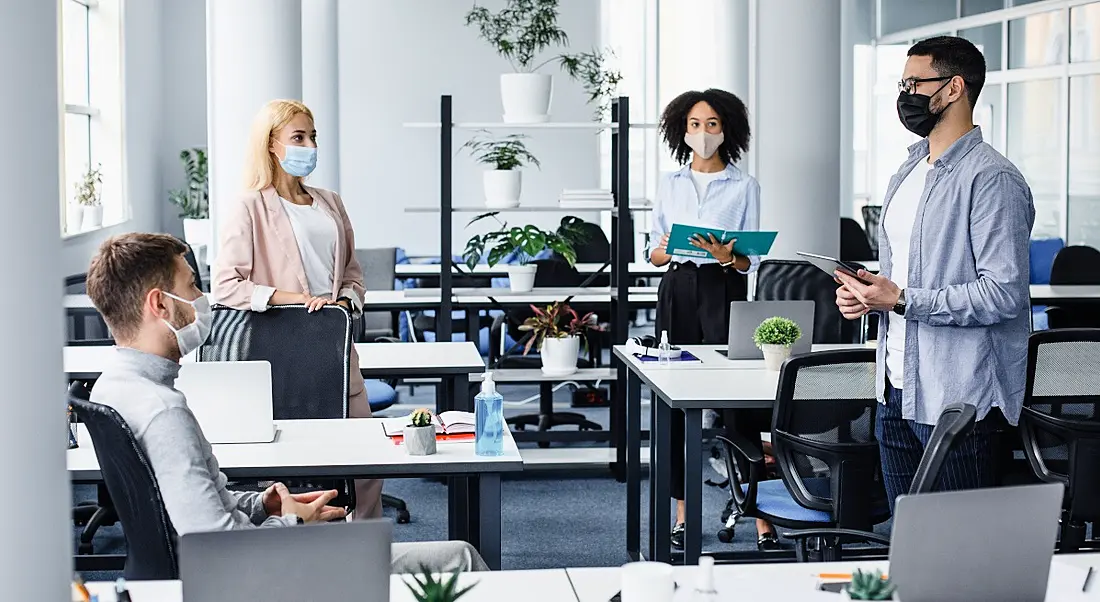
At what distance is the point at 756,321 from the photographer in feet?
14.8

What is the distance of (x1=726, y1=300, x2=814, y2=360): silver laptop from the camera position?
174 inches

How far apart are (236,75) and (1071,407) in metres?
4.93

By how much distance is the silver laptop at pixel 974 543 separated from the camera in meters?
1.87

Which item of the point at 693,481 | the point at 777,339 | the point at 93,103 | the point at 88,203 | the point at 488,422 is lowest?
the point at 693,481

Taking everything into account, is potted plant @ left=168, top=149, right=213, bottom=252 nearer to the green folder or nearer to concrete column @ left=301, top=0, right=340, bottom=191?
concrete column @ left=301, top=0, right=340, bottom=191

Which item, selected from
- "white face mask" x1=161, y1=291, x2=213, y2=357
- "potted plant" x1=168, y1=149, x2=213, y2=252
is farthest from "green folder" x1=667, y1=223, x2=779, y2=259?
"potted plant" x1=168, y1=149, x2=213, y2=252

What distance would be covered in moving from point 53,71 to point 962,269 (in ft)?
7.83

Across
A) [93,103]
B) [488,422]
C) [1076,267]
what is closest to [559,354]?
[488,422]

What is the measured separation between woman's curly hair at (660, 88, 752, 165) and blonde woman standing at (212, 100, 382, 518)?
5.47ft

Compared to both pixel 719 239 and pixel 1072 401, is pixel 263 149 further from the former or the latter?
pixel 1072 401

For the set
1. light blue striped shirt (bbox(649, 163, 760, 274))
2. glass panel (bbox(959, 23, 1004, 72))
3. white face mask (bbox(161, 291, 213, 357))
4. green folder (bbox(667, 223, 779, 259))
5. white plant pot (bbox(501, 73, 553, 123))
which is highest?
glass panel (bbox(959, 23, 1004, 72))

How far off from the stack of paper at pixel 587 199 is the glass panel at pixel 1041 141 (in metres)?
5.36

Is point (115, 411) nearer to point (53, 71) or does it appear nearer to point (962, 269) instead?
point (53, 71)

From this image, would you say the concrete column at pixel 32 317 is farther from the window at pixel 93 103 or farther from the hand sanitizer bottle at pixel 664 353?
the window at pixel 93 103
